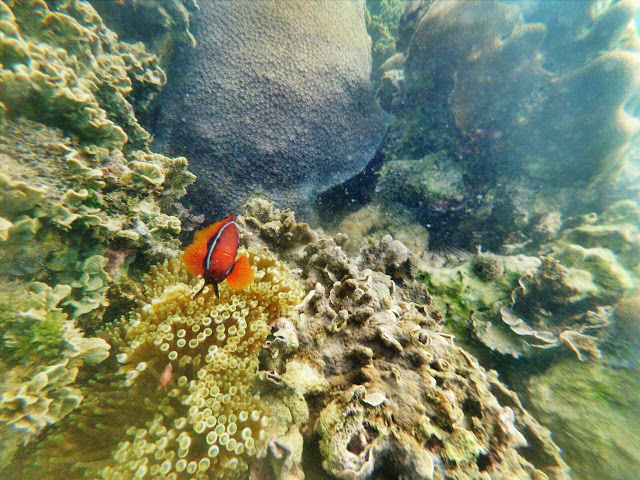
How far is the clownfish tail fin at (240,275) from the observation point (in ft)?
5.01

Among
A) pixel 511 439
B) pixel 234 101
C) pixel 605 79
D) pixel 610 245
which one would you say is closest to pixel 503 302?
pixel 511 439

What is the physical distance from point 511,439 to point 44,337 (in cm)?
277

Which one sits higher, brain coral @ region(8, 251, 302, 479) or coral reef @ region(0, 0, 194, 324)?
coral reef @ region(0, 0, 194, 324)

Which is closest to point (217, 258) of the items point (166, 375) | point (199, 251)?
point (199, 251)

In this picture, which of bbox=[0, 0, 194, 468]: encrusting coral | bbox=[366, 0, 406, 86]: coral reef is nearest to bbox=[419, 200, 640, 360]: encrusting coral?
bbox=[0, 0, 194, 468]: encrusting coral

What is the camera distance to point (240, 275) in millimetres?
1559

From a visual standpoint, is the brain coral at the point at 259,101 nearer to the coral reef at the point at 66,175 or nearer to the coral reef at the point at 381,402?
the coral reef at the point at 66,175

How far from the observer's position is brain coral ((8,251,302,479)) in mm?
1342

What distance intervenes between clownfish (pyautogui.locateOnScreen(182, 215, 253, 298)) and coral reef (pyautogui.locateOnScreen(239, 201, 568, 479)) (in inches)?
19.9

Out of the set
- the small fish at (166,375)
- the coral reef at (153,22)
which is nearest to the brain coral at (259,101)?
the coral reef at (153,22)

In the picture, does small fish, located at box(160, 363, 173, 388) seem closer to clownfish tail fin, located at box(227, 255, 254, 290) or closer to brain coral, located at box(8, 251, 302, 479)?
brain coral, located at box(8, 251, 302, 479)

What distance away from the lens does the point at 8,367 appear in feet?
4.48

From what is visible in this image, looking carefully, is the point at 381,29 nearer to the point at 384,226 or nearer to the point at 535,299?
the point at 384,226

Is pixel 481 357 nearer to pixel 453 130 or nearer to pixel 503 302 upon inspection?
pixel 503 302
